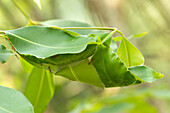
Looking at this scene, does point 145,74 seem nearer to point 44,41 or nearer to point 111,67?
point 111,67

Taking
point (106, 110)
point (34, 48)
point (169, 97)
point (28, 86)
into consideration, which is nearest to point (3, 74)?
point (106, 110)

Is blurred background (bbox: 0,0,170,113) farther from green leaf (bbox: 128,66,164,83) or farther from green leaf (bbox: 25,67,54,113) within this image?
green leaf (bbox: 128,66,164,83)

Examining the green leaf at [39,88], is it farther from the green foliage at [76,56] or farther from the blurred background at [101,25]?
the blurred background at [101,25]

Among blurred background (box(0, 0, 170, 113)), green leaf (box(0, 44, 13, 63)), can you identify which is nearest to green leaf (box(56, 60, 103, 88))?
green leaf (box(0, 44, 13, 63))

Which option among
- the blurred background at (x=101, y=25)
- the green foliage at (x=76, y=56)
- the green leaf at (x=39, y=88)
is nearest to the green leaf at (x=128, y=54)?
the green foliage at (x=76, y=56)

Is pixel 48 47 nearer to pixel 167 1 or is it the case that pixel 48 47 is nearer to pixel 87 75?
pixel 87 75

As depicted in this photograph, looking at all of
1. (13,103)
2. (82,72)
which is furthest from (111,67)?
(13,103)
